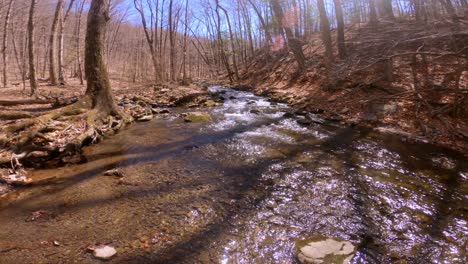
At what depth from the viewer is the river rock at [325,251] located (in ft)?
10.2

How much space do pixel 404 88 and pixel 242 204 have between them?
8.35 metres

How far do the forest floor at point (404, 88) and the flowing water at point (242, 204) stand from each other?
1.43 metres

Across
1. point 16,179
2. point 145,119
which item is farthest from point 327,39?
point 16,179

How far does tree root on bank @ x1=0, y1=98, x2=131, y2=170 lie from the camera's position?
5652mm

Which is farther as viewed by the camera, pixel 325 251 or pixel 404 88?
pixel 404 88


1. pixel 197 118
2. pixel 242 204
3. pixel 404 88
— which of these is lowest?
pixel 242 204

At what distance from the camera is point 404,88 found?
32.1 feet

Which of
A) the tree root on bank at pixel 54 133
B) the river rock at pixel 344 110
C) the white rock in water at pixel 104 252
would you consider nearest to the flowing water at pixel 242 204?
the white rock in water at pixel 104 252

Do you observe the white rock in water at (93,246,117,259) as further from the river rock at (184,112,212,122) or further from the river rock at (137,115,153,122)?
the river rock at (137,115,153,122)

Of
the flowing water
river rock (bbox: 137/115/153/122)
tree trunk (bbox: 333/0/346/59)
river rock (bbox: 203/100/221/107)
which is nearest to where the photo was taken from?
the flowing water

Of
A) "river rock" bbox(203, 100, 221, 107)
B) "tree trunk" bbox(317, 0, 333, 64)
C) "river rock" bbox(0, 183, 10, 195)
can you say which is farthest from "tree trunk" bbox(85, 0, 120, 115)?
"tree trunk" bbox(317, 0, 333, 64)

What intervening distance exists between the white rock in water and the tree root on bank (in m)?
3.32

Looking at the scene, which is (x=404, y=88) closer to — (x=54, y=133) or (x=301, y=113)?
(x=301, y=113)

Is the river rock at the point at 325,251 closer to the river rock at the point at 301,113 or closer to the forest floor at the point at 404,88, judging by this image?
the forest floor at the point at 404,88
